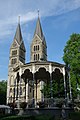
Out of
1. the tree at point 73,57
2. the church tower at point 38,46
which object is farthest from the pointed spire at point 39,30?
the tree at point 73,57

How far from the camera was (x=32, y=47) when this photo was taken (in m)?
108

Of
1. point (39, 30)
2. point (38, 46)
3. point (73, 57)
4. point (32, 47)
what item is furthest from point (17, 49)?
point (73, 57)

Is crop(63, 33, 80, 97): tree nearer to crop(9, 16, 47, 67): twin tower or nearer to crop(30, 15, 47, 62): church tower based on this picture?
crop(9, 16, 47, 67): twin tower

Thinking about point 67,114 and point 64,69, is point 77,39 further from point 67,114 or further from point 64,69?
point 67,114

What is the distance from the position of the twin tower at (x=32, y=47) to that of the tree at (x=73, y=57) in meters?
69.4

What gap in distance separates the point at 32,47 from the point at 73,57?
79.7 m

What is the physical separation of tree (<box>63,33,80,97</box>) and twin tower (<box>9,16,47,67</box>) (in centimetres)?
6943

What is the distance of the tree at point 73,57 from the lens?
2791cm

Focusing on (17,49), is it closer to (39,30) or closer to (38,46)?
(38,46)

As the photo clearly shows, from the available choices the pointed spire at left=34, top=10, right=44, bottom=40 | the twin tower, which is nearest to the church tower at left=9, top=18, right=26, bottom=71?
the twin tower

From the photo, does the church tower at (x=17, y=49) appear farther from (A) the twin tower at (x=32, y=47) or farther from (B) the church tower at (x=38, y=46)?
(B) the church tower at (x=38, y=46)

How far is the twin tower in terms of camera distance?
332 ft

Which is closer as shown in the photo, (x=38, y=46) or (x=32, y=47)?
(x=38, y=46)

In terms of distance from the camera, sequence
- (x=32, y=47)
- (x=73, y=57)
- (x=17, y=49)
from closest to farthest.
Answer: (x=73, y=57)
(x=17, y=49)
(x=32, y=47)
